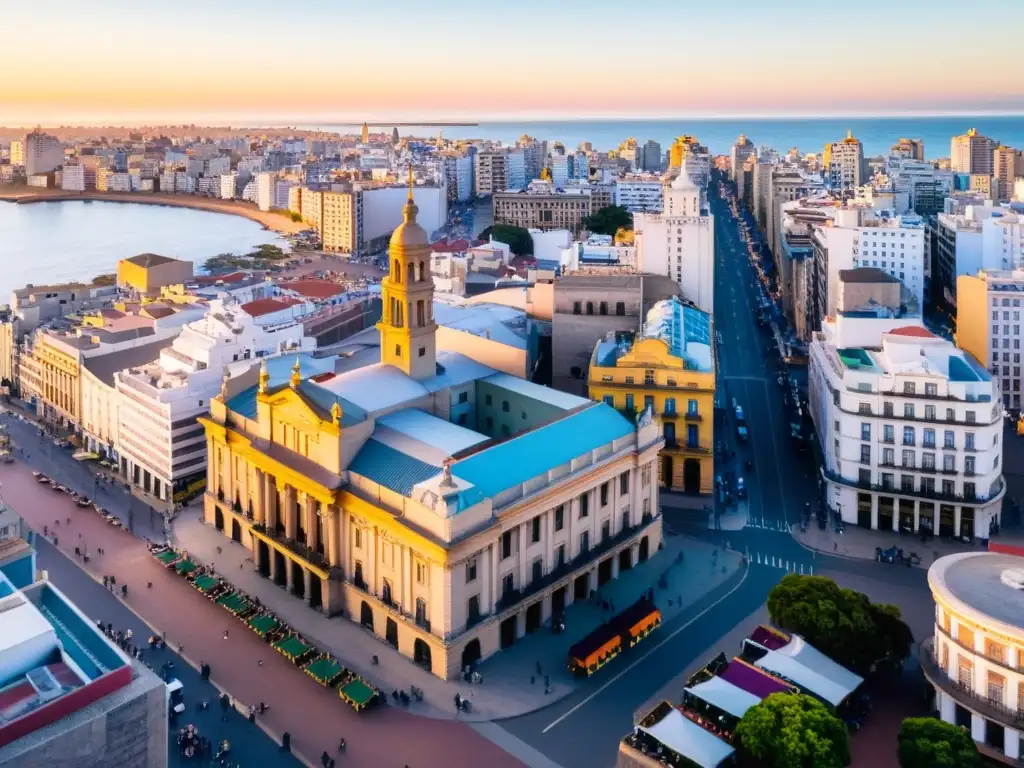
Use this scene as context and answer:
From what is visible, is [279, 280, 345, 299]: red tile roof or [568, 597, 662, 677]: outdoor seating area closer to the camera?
[568, 597, 662, 677]: outdoor seating area

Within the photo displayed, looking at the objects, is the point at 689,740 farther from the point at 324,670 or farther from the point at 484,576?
the point at 324,670

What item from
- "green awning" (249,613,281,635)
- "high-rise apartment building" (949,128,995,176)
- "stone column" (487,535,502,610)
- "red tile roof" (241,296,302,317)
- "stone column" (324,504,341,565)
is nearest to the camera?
"stone column" (487,535,502,610)

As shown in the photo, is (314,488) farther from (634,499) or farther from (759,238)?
(759,238)

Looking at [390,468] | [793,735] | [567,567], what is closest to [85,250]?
[390,468]

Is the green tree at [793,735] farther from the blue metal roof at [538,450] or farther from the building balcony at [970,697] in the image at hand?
the blue metal roof at [538,450]

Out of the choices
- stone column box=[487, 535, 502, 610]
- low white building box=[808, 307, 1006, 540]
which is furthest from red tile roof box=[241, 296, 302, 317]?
low white building box=[808, 307, 1006, 540]

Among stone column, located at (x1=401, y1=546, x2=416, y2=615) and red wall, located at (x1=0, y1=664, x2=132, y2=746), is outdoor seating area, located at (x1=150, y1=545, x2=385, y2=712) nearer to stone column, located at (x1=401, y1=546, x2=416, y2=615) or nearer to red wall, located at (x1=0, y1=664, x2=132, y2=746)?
stone column, located at (x1=401, y1=546, x2=416, y2=615)
